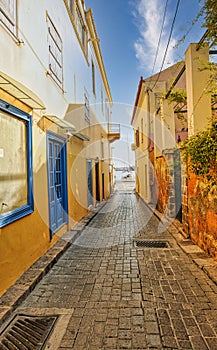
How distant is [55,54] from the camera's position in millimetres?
6547

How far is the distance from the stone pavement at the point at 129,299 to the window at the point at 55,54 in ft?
15.8

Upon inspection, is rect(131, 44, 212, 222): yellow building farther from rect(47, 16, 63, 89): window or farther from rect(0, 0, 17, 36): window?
rect(0, 0, 17, 36): window

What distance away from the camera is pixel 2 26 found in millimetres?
3680

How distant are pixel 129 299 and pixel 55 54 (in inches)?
250

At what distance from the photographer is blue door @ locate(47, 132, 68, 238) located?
6.09 meters

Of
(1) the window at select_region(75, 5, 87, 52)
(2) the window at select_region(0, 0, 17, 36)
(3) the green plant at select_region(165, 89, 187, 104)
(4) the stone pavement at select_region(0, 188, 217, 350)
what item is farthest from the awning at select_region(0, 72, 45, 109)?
(1) the window at select_region(75, 5, 87, 52)

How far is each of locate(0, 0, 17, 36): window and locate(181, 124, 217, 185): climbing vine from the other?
401 cm

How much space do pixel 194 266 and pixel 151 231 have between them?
10.1 ft

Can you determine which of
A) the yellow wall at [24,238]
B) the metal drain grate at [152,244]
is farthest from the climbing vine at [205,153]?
the yellow wall at [24,238]

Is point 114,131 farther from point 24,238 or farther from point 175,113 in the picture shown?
point 24,238

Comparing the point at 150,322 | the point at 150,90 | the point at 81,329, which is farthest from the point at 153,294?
the point at 150,90

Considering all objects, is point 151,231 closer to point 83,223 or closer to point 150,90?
point 83,223

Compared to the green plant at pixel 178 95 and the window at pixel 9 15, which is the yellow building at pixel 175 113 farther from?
the window at pixel 9 15

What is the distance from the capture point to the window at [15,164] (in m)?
3.70
